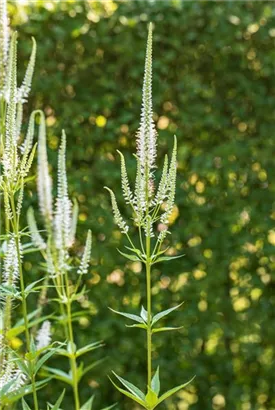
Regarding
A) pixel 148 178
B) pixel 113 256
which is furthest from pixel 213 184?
pixel 148 178

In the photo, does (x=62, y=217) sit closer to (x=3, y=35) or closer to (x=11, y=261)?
(x=11, y=261)

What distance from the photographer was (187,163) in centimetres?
525

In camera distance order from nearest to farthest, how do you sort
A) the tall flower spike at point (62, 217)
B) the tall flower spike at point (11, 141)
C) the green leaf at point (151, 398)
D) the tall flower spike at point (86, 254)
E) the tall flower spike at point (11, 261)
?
the tall flower spike at point (11, 141)
the green leaf at point (151, 398)
the tall flower spike at point (11, 261)
the tall flower spike at point (62, 217)
the tall flower spike at point (86, 254)

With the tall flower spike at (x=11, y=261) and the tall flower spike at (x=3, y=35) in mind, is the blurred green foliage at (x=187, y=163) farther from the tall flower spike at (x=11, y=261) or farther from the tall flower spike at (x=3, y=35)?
the tall flower spike at (x=11, y=261)

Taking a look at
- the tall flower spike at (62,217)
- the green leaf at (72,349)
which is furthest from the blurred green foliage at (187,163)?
the tall flower spike at (62,217)

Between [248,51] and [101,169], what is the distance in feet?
4.17

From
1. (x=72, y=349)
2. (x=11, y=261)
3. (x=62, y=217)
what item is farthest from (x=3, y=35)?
(x=72, y=349)

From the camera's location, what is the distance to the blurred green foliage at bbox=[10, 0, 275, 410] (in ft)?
16.4

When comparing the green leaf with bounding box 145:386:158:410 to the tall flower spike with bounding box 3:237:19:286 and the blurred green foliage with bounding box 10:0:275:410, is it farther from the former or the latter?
the blurred green foliage with bounding box 10:0:275:410

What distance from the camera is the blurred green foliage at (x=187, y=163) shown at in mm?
4992

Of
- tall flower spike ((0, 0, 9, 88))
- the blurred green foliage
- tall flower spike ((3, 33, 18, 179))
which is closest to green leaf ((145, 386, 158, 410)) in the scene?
tall flower spike ((3, 33, 18, 179))

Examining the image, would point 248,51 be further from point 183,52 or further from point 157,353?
point 157,353

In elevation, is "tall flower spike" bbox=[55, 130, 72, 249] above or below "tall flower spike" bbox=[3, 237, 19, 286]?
above

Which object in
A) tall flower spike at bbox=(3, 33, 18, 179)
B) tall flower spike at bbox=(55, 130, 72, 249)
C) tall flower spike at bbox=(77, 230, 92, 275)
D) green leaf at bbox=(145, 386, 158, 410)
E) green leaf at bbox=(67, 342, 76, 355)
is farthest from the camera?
green leaf at bbox=(67, 342, 76, 355)
